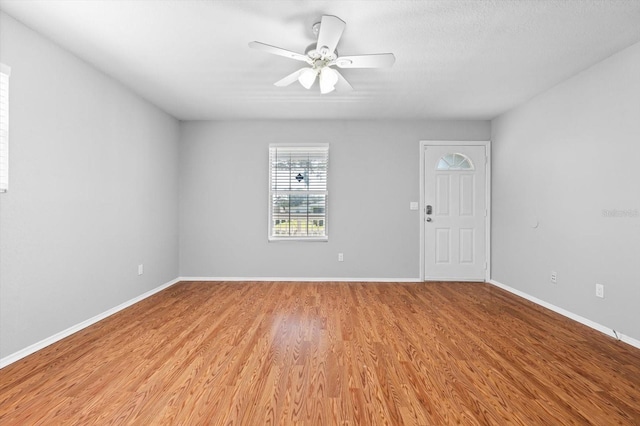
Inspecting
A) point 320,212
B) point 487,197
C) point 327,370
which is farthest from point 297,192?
point 327,370

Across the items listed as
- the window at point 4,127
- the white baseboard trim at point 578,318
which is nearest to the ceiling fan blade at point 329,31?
the window at point 4,127

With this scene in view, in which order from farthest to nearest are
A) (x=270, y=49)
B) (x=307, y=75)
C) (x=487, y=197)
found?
(x=487, y=197) < (x=307, y=75) < (x=270, y=49)

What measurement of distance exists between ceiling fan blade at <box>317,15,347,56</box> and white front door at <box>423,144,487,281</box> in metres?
2.85

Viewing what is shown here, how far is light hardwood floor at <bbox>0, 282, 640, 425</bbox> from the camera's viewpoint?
1574mm

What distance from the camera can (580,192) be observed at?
300 cm

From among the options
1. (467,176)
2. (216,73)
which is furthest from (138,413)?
(467,176)

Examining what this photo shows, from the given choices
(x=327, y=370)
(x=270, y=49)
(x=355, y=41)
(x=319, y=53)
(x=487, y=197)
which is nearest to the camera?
(x=327, y=370)

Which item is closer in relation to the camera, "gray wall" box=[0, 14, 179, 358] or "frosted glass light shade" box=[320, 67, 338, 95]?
"gray wall" box=[0, 14, 179, 358]

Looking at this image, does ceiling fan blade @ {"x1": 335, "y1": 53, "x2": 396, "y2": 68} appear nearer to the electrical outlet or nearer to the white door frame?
the white door frame

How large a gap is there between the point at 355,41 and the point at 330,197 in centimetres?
246

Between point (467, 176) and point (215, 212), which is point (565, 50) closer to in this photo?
point (467, 176)

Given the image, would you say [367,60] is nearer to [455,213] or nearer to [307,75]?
[307,75]

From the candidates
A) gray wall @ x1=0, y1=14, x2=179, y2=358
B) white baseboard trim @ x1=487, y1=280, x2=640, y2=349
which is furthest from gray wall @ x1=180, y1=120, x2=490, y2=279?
white baseboard trim @ x1=487, y1=280, x2=640, y2=349

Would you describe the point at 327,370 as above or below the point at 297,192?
below
